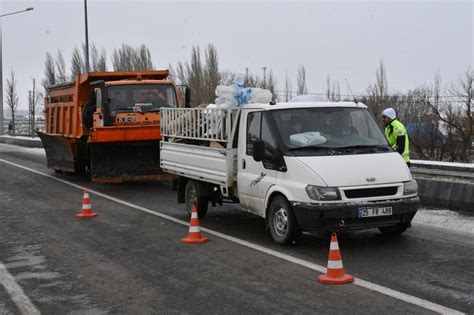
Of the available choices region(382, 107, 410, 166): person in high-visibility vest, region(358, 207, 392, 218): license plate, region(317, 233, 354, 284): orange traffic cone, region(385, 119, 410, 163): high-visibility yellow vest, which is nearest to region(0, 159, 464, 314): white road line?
region(317, 233, 354, 284): orange traffic cone

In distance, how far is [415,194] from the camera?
26.7 feet

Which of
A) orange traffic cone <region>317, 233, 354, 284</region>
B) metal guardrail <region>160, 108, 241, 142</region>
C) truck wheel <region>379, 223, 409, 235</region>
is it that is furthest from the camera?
metal guardrail <region>160, 108, 241, 142</region>

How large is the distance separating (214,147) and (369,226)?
115 inches

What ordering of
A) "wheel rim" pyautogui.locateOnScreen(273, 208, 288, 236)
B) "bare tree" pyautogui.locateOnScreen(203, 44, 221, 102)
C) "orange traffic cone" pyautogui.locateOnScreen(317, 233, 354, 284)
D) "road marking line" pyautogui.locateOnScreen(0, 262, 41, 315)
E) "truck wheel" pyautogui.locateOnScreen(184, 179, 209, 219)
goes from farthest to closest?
"bare tree" pyautogui.locateOnScreen(203, 44, 221, 102), "truck wheel" pyautogui.locateOnScreen(184, 179, 209, 219), "wheel rim" pyautogui.locateOnScreen(273, 208, 288, 236), "orange traffic cone" pyautogui.locateOnScreen(317, 233, 354, 284), "road marking line" pyautogui.locateOnScreen(0, 262, 41, 315)

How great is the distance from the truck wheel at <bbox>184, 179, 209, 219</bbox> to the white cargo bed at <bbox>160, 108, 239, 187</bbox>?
9.6 inches

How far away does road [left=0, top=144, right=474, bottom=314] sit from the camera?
5766 mm

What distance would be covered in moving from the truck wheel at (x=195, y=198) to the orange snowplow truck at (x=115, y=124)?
15.0 ft

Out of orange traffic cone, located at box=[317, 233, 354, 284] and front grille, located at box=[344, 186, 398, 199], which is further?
front grille, located at box=[344, 186, 398, 199]

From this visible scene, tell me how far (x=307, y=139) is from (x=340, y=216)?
1212mm

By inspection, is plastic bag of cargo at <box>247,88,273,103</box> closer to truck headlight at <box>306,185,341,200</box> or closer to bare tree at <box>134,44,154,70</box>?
truck headlight at <box>306,185,341,200</box>

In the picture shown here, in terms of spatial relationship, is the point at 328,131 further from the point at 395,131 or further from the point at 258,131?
the point at 395,131

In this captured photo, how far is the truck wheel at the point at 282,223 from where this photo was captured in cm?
796

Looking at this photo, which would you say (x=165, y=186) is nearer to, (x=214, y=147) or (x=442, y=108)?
(x=214, y=147)

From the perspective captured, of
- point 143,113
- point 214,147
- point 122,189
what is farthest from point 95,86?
point 214,147
